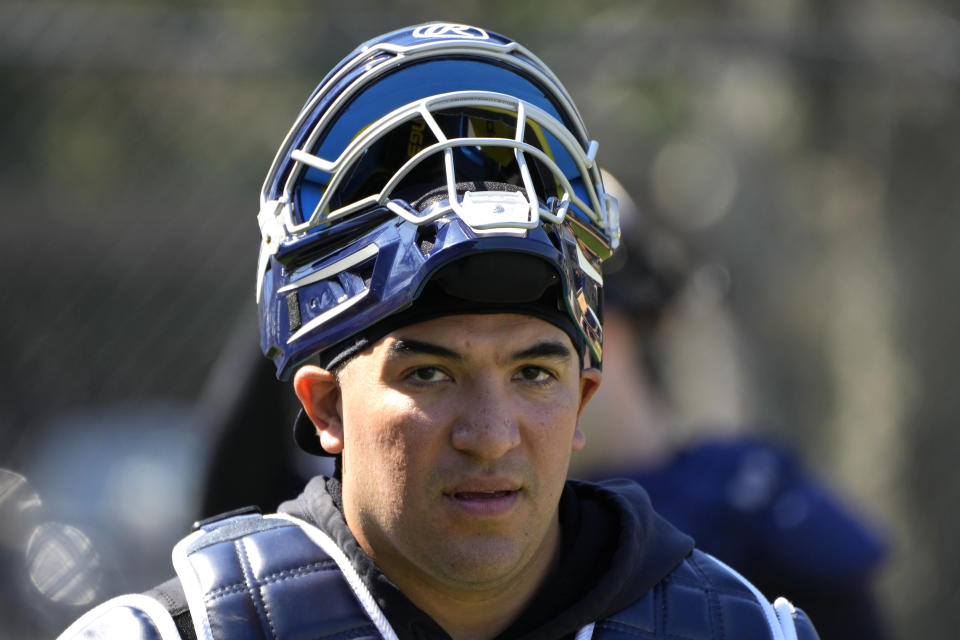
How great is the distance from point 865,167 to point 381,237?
17.3 feet

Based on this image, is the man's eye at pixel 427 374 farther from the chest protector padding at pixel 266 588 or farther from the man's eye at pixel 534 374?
the chest protector padding at pixel 266 588

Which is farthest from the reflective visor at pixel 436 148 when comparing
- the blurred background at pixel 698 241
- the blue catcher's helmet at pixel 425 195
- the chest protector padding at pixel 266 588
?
the blurred background at pixel 698 241

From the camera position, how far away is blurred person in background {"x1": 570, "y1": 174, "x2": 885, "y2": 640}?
382 centimetres

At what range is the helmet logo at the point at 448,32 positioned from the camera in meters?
2.56

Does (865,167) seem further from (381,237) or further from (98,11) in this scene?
(381,237)

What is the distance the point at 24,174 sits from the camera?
22.1ft

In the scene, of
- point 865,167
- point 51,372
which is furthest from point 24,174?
point 865,167

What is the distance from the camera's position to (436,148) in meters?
2.32

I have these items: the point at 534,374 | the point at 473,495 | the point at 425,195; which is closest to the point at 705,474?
the point at 534,374

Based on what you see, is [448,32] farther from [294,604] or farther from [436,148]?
[294,604]

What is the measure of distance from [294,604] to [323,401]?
435 mm

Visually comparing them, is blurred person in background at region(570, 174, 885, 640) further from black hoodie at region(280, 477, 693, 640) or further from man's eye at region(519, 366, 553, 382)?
man's eye at region(519, 366, 553, 382)

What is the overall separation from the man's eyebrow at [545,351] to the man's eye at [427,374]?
143 millimetres

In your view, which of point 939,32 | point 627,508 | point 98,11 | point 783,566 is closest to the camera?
point 627,508
